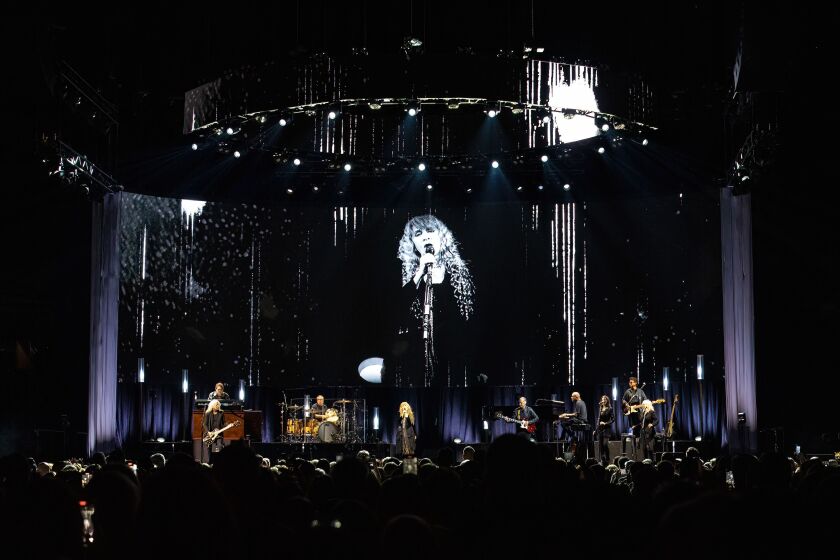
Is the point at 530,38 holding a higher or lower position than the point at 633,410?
higher

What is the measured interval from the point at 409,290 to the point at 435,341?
1504mm

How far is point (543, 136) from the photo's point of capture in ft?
72.5

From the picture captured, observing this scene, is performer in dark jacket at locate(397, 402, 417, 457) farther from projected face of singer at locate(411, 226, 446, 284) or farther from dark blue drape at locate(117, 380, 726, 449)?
projected face of singer at locate(411, 226, 446, 284)

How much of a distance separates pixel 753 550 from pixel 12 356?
20.0m

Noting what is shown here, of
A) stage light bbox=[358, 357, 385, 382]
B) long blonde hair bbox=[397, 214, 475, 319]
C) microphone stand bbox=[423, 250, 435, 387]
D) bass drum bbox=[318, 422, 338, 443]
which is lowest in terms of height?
bass drum bbox=[318, 422, 338, 443]

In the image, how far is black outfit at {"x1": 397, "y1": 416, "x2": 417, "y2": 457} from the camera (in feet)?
75.0

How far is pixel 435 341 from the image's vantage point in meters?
26.0

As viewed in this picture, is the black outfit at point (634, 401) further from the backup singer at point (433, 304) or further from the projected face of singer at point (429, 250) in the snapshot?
the projected face of singer at point (429, 250)

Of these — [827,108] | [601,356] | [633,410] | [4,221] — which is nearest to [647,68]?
[827,108]

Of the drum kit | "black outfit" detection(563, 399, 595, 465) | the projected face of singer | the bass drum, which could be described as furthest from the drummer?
"black outfit" detection(563, 399, 595, 465)

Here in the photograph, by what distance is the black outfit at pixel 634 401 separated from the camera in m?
20.4

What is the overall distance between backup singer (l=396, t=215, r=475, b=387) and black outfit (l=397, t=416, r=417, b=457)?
274 cm

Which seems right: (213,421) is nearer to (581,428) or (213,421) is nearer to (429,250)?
(581,428)

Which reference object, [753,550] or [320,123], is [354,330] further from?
[753,550]
